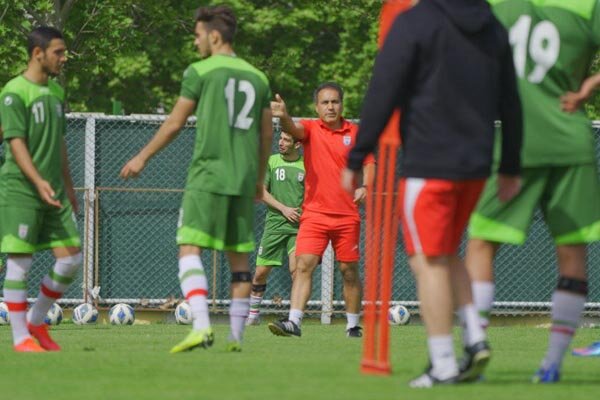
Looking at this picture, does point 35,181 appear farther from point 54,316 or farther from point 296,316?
point 54,316

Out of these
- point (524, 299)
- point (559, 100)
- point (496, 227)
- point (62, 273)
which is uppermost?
point (559, 100)

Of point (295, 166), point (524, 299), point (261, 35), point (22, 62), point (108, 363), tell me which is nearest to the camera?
point (108, 363)

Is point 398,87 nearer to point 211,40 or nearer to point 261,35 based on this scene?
point 211,40

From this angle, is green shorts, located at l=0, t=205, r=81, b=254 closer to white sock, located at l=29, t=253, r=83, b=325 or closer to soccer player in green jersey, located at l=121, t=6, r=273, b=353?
white sock, located at l=29, t=253, r=83, b=325

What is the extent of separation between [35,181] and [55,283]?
955 millimetres

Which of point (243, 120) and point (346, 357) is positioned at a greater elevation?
point (243, 120)

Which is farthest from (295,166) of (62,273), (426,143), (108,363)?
(426,143)

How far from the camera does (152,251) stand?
20.5 m

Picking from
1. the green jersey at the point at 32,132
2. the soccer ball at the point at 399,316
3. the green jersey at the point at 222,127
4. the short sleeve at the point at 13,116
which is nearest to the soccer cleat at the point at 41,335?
the green jersey at the point at 32,132

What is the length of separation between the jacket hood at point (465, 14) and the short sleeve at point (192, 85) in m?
2.95

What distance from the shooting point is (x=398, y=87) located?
7664 mm

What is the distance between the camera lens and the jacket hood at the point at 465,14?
7.72 metres

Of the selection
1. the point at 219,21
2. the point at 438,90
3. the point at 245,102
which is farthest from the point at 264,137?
the point at 438,90

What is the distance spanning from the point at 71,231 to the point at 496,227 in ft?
12.0
